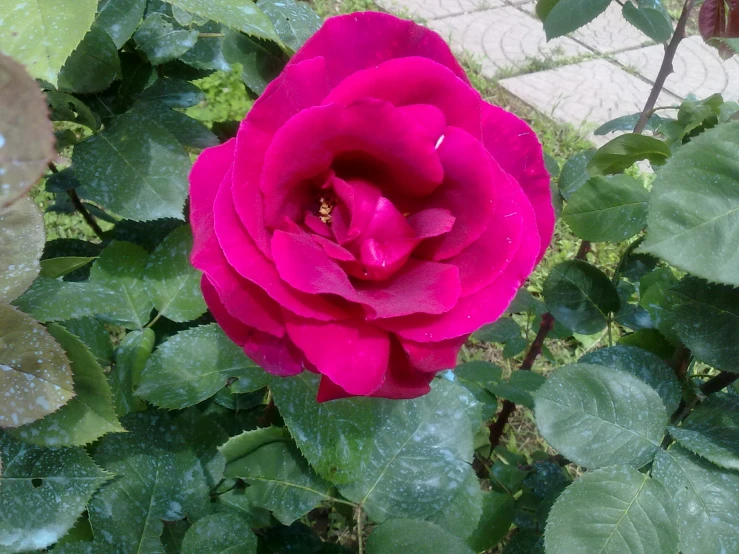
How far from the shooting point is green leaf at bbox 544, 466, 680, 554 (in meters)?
0.54

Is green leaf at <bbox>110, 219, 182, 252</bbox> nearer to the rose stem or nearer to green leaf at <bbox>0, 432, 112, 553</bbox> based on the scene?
green leaf at <bbox>0, 432, 112, 553</bbox>

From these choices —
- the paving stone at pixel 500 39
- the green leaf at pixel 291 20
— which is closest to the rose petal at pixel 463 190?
the green leaf at pixel 291 20

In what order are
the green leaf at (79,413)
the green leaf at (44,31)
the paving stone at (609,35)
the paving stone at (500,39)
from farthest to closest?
the paving stone at (609,35) → the paving stone at (500,39) → the green leaf at (79,413) → the green leaf at (44,31)

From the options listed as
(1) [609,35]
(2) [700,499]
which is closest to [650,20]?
(2) [700,499]

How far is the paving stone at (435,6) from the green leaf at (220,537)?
255cm

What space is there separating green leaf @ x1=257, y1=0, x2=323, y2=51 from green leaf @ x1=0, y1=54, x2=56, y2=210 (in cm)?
37

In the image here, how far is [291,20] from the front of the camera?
59 centimetres

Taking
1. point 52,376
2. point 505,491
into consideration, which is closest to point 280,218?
point 52,376

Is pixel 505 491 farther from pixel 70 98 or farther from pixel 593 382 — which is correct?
pixel 70 98

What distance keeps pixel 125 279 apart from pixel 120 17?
275mm

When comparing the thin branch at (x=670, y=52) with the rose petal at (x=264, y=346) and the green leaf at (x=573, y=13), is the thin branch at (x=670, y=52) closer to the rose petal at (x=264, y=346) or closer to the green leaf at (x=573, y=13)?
the green leaf at (x=573, y=13)

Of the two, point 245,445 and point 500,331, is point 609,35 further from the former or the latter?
point 245,445

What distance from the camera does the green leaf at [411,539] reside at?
1.82ft

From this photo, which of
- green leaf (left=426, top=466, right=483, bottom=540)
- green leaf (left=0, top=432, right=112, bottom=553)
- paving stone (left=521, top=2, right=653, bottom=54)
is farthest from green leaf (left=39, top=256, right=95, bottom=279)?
paving stone (left=521, top=2, right=653, bottom=54)
